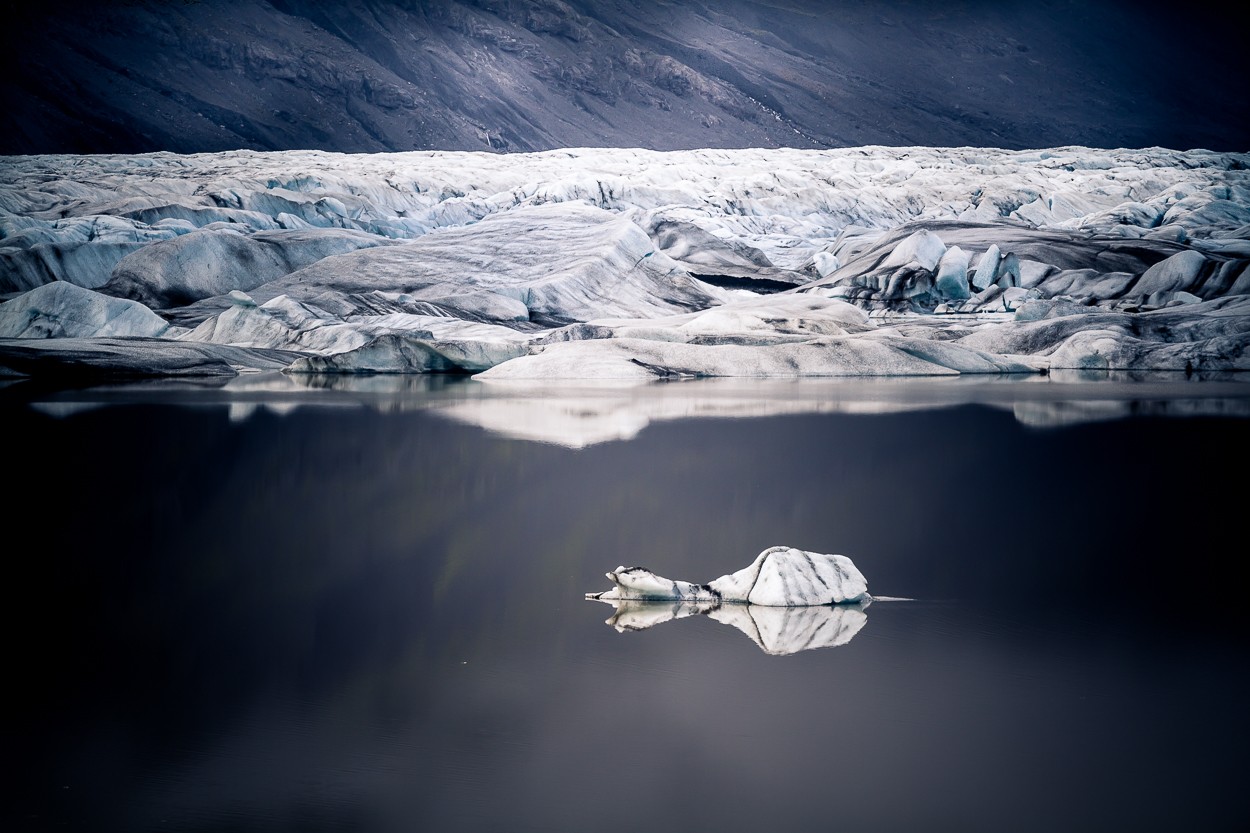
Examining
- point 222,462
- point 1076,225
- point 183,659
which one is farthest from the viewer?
point 1076,225

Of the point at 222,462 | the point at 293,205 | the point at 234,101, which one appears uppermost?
the point at 234,101

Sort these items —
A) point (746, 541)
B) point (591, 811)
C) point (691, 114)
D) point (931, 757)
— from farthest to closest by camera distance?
point (691, 114)
point (746, 541)
point (931, 757)
point (591, 811)

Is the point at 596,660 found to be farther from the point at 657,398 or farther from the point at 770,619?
the point at 657,398

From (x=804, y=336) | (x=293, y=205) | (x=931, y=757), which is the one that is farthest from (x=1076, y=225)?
(x=931, y=757)

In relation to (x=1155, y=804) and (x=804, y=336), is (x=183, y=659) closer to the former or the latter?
(x=1155, y=804)

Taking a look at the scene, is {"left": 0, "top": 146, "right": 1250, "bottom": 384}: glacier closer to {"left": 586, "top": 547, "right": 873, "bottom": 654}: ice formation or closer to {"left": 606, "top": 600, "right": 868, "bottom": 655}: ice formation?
{"left": 586, "top": 547, "right": 873, "bottom": 654}: ice formation

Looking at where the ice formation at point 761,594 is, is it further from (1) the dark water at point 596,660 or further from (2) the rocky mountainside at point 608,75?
(2) the rocky mountainside at point 608,75

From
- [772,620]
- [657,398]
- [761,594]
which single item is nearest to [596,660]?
[772,620]
